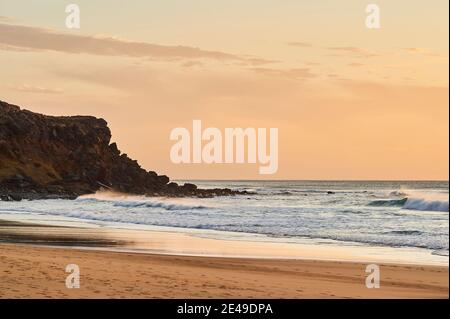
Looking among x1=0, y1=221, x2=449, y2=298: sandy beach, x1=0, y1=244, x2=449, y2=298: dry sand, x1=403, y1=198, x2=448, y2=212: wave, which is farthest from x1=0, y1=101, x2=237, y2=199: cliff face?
x1=0, y1=244, x2=449, y2=298: dry sand

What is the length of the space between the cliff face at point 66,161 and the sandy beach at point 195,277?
6334cm

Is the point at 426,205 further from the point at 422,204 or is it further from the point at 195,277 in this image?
the point at 195,277

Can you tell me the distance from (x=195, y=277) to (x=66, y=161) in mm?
85031

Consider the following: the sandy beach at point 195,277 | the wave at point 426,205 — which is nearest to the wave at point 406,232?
the sandy beach at point 195,277

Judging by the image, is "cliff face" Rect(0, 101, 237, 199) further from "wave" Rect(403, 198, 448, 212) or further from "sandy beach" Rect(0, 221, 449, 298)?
"sandy beach" Rect(0, 221, 449, 298)

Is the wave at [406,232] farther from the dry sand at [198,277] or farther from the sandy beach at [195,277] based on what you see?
the dry sand at [198,277]

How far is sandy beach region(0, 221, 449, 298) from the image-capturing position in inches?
A: 477

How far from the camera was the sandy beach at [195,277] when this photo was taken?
12.1 meters

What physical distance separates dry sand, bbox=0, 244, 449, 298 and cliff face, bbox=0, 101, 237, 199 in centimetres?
6354

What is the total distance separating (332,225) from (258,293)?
18.8m

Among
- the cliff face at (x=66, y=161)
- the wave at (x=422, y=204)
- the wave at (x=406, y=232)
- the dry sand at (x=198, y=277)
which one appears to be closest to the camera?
the dry sand at (x=198, y=277)
